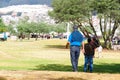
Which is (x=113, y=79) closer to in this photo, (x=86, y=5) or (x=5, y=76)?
(x=5, y=76)

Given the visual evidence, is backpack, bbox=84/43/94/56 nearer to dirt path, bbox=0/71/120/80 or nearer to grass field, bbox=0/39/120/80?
grass field, bbox=0/39/120/80

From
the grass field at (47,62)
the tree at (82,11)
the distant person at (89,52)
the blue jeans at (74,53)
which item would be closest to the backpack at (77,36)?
the blue jeans at (74,53)

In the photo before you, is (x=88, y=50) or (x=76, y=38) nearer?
(x=76, y=38)

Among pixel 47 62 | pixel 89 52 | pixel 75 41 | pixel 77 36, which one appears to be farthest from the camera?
pixel 47 62

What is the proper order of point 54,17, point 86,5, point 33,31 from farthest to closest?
point 33,31
point 54,17
point 86,5

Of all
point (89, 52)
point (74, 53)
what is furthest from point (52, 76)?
point (89, 52)

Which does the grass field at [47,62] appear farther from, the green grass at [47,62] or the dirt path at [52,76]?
the dirt path at [52,76]

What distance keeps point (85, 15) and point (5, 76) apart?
4153 cm

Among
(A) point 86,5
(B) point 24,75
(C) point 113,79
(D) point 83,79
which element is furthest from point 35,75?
(A) point 86,5

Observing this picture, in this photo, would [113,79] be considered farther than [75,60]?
No

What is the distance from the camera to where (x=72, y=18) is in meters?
54.4

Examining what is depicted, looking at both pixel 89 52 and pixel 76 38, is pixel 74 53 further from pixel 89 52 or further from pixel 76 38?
pixel 89 52

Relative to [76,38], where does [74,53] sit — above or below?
below

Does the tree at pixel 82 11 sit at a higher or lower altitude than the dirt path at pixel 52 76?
higher
